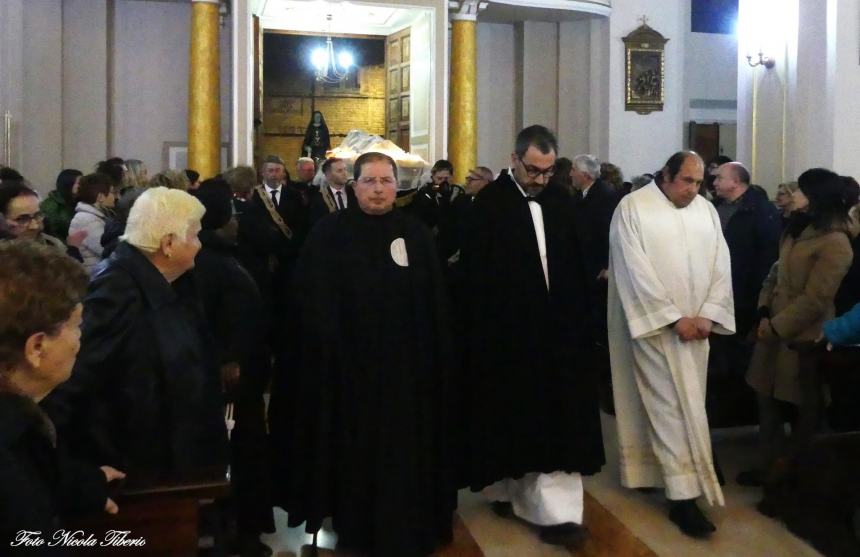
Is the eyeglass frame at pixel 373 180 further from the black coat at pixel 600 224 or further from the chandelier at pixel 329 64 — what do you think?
the chandelier at pixel 329 64

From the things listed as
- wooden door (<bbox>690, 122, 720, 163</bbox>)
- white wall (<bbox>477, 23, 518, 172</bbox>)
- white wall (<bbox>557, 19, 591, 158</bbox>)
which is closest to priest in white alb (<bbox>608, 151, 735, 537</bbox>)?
white wall (<bbox>557, 19, 591, 158</bbox>)

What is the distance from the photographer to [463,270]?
434cm

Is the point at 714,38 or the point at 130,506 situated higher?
the point at 714,38

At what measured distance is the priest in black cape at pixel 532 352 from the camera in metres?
4.14

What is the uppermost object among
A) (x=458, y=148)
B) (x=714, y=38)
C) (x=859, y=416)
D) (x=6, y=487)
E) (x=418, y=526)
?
(x=714, y=38)

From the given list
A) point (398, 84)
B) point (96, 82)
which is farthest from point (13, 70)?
point (398, 84)

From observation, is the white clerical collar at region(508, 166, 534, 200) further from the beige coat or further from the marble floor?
the marble floor

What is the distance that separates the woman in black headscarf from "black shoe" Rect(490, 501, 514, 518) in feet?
32.4

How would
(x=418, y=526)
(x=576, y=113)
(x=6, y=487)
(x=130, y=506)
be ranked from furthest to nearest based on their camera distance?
(x=576, y=113)
(x=418, y=526)
(x=130, y=506)
(x=6, y=487)

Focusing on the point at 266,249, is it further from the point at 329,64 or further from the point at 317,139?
the point at 329,64

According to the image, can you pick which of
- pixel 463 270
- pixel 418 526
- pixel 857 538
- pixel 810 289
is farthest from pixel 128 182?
pixel 857 538

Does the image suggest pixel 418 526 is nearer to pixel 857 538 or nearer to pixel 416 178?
pixel 857 538

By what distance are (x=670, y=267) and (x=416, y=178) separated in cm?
660

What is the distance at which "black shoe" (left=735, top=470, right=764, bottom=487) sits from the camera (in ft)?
16.1
